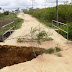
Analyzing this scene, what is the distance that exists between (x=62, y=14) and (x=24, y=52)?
10.2 m

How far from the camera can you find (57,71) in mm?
4641

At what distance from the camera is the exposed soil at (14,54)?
278 inches

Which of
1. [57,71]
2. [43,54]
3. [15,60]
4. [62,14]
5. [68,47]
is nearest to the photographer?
[57,71]

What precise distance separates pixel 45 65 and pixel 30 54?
2.07m

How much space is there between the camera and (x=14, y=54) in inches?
292

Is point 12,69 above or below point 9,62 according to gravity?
above

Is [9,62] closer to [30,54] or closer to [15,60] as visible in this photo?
[15,60]

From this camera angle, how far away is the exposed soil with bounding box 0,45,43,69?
7049mm

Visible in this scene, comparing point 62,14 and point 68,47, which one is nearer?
point 68,47

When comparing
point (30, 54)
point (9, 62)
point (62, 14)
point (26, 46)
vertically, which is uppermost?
point (62, 14)

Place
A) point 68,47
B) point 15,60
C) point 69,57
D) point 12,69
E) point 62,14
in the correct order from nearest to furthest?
point 12,69 < point 69,57 < point 68,47 < point 15,60 < point 62,14

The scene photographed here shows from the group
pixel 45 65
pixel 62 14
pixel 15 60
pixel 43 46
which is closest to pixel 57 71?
pixel 45 65

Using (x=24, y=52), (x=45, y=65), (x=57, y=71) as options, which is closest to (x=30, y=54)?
(x=24, y=52)

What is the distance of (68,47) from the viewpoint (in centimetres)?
693
